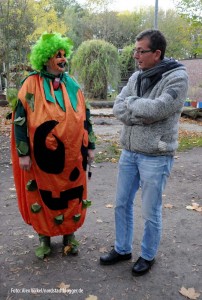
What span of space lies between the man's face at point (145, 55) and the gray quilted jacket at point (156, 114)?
6.0 inches

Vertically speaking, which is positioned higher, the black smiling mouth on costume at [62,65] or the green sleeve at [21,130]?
the black smiling mouth on costume at [62,65]

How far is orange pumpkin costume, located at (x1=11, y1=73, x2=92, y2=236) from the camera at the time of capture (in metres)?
2.89

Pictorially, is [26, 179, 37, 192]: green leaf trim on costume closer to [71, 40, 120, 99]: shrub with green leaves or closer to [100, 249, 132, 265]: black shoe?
[100, 249, 132, 265]: black shoe

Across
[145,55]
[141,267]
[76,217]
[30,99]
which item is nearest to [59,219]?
[76,217]

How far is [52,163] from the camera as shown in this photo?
117 inches

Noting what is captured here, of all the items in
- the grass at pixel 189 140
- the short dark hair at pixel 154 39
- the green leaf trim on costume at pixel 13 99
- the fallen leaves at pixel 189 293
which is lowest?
the grass at pixel 189 140

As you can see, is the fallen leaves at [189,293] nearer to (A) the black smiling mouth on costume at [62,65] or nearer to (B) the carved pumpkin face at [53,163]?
(B) the carved pumpkin face at [53,163]

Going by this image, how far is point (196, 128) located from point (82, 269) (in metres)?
9.60

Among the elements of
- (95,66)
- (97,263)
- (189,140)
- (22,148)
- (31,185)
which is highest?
(22,148)

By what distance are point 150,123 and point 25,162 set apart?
1.12 m

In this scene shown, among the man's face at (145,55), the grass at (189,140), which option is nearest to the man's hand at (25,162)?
the man's face at (145,55)

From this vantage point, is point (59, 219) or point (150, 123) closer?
point (150, 123)

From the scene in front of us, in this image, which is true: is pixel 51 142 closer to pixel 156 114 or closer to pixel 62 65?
pixel 62 65

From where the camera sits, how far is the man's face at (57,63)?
9.86 feet
